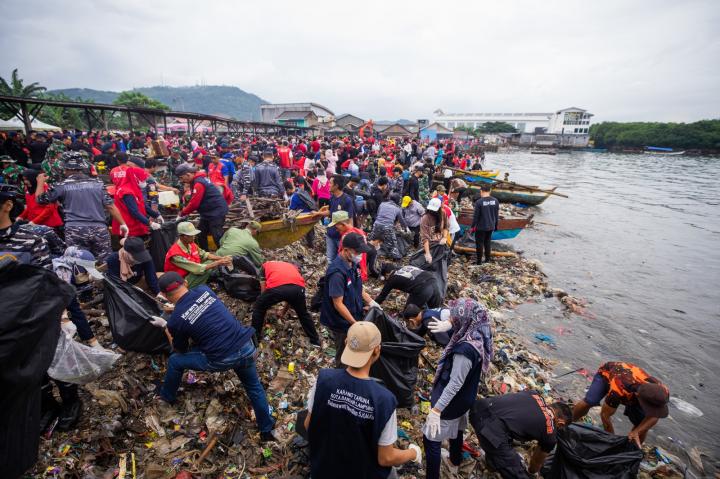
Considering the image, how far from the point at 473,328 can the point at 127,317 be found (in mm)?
3450

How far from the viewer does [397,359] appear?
10.9 ft

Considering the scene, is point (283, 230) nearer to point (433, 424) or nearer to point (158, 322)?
point (158, 322)

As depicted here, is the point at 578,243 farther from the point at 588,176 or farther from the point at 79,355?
the point at 588,176

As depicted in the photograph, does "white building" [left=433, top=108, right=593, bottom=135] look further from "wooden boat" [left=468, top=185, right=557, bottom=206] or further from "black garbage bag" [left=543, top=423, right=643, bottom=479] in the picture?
"black garbage bag" [left=543, top=423, right=643, bottom=479]

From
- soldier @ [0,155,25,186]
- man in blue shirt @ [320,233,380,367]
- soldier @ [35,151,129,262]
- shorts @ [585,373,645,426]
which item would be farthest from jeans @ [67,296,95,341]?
shorts @ [585,373,645,426]

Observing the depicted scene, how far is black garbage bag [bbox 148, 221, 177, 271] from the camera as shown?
534cm

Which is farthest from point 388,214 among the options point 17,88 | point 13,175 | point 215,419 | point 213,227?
point 17,88

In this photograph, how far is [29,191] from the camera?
526 cm

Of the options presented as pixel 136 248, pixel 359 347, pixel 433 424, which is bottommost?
pixel 433 424

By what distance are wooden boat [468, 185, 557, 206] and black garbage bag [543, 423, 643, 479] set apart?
1448 centimetres

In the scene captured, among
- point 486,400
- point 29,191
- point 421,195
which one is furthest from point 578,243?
point 29,191

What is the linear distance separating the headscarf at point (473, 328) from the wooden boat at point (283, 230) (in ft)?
16.2

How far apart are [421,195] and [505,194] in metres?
7.35

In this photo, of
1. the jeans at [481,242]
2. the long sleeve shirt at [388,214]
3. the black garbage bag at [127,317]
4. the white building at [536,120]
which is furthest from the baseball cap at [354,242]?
the white building at [536,120]
